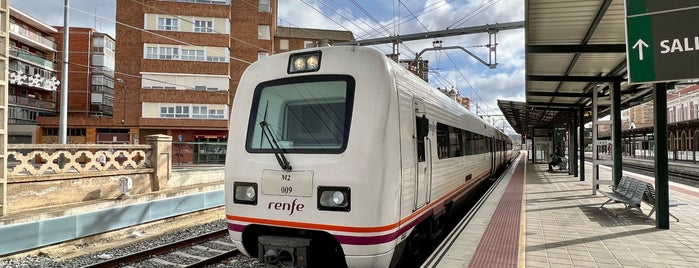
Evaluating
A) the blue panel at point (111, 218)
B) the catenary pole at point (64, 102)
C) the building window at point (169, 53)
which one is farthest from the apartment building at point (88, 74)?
the blue panel at point (111, 218)

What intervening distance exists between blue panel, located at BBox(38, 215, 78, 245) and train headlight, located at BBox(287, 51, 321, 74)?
694 centimetres

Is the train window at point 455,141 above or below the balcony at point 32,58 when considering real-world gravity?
below

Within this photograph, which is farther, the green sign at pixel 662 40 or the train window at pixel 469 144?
the train window at pixel 469 144

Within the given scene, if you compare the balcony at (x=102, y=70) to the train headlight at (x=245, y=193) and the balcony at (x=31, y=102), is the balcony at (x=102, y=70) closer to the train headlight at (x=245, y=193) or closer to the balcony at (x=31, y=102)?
the balcony at (x=31, y=102)

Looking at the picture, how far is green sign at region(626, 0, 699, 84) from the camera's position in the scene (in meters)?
5.53

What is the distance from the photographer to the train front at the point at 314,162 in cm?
398

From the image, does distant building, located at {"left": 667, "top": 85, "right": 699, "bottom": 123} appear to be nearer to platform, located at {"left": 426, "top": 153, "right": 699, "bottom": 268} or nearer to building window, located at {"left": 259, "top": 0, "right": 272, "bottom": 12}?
building window, located at {"left": 259, "top": 0, "right": 272, "bottom": 12}

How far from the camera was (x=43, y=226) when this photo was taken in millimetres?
8305

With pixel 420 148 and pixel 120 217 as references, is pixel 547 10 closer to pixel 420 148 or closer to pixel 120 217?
pixel 420 148

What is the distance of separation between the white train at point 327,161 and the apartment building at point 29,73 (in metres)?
42.5

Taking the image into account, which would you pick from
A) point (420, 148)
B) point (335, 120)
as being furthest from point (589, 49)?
point (335, 120)

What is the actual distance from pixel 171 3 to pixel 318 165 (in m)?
37.5

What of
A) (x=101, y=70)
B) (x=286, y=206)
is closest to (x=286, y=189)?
(x=286, y=206)

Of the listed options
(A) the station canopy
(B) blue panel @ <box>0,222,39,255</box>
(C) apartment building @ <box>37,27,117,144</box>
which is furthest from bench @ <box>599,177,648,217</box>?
(C) apartment building @ <box>37,27,117,144</box>
